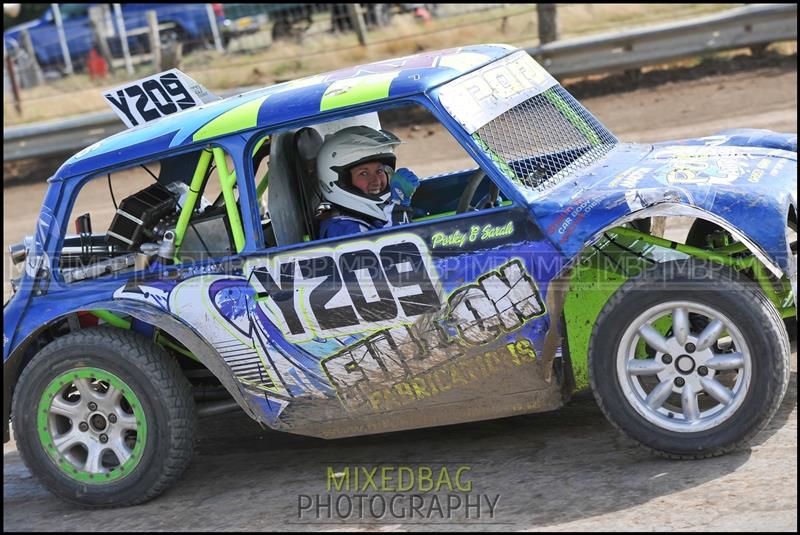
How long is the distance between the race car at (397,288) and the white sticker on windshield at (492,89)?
2 cm

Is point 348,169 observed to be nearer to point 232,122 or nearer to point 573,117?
point 232,122

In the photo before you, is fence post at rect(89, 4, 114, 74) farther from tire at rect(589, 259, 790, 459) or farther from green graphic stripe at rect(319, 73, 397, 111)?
tire at rect(589, 259, 790, 459)

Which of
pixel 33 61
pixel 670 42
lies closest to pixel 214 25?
pixel 33 61

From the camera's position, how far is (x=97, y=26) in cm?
1972

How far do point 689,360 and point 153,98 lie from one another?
3.28 meters

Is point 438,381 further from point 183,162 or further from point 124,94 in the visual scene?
point 124,94

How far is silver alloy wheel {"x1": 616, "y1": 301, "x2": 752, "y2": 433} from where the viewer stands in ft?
14.3

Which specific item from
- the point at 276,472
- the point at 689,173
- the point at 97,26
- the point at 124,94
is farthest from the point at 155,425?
the point at 97,26

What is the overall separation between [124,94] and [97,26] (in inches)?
591

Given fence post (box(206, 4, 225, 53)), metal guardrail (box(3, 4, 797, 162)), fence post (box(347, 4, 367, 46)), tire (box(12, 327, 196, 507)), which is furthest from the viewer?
fence post (box(206, 4, 225, 53))

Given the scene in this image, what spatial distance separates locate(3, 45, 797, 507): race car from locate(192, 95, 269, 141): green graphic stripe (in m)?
0.01

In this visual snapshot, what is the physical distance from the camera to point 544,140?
201 inches

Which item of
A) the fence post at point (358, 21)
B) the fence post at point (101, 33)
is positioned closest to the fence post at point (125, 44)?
the fence post at point (101, 33)

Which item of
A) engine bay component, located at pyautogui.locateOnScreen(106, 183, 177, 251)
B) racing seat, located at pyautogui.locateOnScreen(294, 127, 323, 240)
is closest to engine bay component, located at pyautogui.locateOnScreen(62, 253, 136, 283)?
engine bay component, located at pyautogui.locateOnScreen(106, 183, 177, 251)
